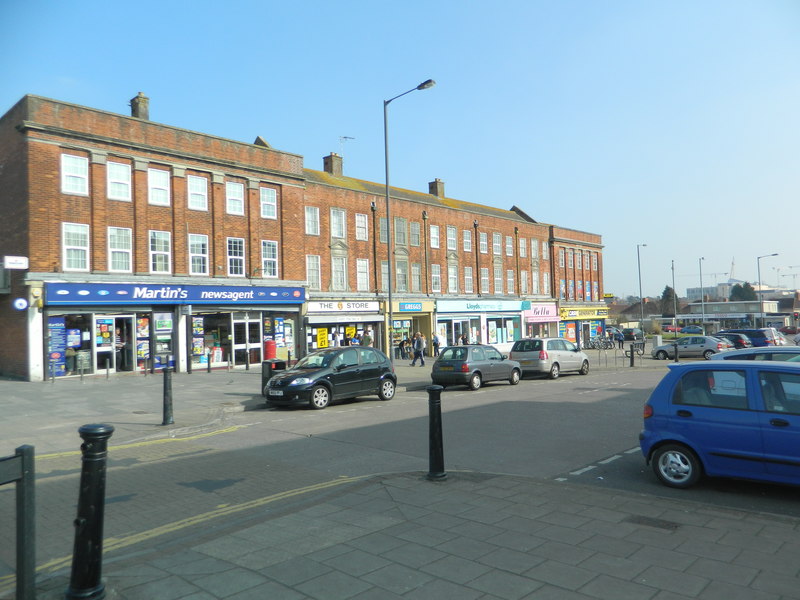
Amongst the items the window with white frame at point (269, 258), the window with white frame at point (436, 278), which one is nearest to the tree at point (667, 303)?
the window with white frame at point (436, 278)

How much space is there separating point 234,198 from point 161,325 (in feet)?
22.6

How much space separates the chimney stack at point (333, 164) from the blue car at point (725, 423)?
32.8m

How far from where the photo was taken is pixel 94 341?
877 inches

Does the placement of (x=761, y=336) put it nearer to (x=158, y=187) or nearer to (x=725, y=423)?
(x=158, y=187)

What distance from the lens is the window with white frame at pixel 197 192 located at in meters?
25.9

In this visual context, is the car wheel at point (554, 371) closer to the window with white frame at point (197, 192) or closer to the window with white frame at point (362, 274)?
the window with white frame at point (362, 274)

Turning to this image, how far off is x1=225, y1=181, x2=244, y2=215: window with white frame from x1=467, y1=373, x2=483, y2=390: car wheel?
1439 centimetres

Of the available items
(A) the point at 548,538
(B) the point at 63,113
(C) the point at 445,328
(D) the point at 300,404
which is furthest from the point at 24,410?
(C) the point at 445,328

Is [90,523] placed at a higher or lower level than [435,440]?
higher

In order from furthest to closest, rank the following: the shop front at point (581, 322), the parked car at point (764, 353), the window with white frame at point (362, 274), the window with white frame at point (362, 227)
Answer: the shop front at point (581, 322), the window with white frame at point (362, 227), the window with white frame at point (362, 274), the parked car at point (764, 353)

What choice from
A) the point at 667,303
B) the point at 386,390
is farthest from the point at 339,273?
the point at 667,303

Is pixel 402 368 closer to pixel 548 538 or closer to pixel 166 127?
pixel 166 127

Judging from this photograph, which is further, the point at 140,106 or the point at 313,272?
the point at 313,272

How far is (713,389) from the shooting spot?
700 centimetres
